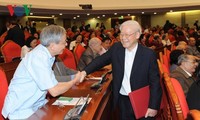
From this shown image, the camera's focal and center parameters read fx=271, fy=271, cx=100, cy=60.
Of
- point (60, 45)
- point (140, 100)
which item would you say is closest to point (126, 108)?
point (140, 100)

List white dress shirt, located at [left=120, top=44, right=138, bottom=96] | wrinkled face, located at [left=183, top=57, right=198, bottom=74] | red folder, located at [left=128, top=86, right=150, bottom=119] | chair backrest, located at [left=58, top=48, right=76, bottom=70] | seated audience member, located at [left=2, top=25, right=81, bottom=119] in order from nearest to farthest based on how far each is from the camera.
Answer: seated audience member, located at [left=2, top=25, right=81, bottom=119] < red folder, located at [left=128, top=86, right=150, bottom=119] < white dress shirt, located at [left=120, top=44, right=138, bottom=96] < wrinkled face, located at [left=183, top=57, right=198, bottom=74] < chair backrest, located at [left=58, top=48, right=76, bottom=70]

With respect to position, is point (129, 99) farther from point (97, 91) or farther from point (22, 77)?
point (22, 77)

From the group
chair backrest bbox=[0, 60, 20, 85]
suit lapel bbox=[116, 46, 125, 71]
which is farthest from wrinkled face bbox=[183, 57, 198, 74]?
chair backrest bbox=[0, 60, 20, 85]

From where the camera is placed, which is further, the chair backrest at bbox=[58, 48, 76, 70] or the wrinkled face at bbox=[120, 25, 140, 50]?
the chair backrest at bbox=[58, 48, 76, 70]

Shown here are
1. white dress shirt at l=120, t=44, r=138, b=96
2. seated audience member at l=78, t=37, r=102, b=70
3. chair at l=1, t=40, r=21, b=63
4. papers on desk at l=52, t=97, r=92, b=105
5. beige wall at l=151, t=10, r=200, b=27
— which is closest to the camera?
papers on desk at l=52, t=97, r=92, b=105

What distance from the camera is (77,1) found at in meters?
15.2

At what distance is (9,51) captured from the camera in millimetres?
5281

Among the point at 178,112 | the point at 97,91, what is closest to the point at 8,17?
the point at 97,91

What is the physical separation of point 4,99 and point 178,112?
1.27 metres

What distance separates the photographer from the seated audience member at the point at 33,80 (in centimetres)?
183

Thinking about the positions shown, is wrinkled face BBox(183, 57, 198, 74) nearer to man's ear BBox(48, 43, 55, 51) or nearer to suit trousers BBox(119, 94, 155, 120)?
suit trousers BBox(119, 94, 155, 120)

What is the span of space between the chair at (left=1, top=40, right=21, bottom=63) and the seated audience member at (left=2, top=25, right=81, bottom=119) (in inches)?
134

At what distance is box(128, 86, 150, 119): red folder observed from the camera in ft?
7.51

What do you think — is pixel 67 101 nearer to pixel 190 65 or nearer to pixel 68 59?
pixel 190 65
